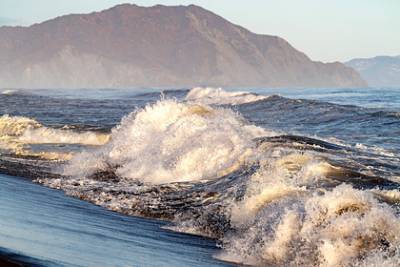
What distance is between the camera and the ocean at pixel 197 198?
742cm

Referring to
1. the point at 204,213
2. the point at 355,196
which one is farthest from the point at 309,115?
the point at 355,196

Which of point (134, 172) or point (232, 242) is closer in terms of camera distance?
point (232, 242)

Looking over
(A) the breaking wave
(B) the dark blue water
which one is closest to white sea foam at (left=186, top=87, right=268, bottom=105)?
(A) the breaking wave

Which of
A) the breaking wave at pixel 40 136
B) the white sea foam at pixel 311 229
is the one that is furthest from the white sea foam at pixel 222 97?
the white sea foam at pixel 311 229

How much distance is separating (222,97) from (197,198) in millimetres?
49313

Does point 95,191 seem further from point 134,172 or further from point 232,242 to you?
point 232,242

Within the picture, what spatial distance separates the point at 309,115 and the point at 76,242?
88.3 ft

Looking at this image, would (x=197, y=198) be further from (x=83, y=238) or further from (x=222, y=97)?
(x=222, y=97)

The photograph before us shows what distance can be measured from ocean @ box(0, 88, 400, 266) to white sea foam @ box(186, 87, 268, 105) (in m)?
29.8

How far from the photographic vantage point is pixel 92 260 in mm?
6711

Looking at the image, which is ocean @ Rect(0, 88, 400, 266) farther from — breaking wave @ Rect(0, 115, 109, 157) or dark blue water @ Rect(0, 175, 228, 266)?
breaking wave @ Rect(0, 115, 109, 157)

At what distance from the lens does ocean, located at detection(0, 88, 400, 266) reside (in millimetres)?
7418

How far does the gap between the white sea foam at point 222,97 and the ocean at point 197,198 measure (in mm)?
29827

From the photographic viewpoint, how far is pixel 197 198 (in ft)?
39.3
